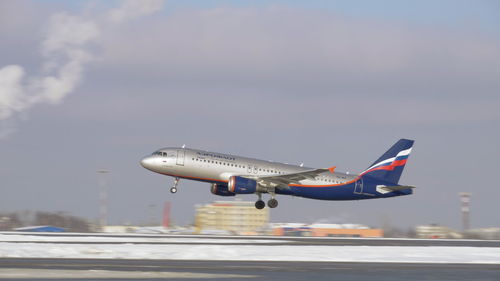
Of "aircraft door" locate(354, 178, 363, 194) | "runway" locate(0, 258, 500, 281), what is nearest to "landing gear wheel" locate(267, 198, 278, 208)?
"aircraft door" locate(354, 178, 363, 194)

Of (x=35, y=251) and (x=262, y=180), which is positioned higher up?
(x=262, y=180)

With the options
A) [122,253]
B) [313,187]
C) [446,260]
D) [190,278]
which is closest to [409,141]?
[313,187]

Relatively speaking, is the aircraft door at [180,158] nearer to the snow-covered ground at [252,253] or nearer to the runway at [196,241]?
the runway at [196,241]

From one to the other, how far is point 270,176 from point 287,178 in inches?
69.0

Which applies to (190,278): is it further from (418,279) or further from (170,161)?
(170,161)

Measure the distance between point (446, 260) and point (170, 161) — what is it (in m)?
28.0

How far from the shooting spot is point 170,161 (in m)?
63.0

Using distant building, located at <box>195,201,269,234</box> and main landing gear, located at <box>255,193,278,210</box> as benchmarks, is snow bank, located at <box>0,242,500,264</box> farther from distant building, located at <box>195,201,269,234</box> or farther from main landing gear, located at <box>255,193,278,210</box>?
distant building, located at <box>195,201,269,234</box>

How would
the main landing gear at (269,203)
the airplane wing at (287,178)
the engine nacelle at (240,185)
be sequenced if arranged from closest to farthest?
the engine nacelle at (240,185) < the airplane wing at (287,178) < the main landing gear at (269,203)

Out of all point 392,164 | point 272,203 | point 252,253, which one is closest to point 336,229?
point 392,164

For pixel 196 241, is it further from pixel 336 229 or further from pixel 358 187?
pixel 336 229

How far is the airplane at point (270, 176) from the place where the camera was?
6331cm

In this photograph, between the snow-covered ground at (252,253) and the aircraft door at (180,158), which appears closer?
the snow-covered ground at (252,253)

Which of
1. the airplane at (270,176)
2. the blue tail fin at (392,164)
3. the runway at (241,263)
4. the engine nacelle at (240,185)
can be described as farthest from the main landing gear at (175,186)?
the blue tail fin at (392,164)
